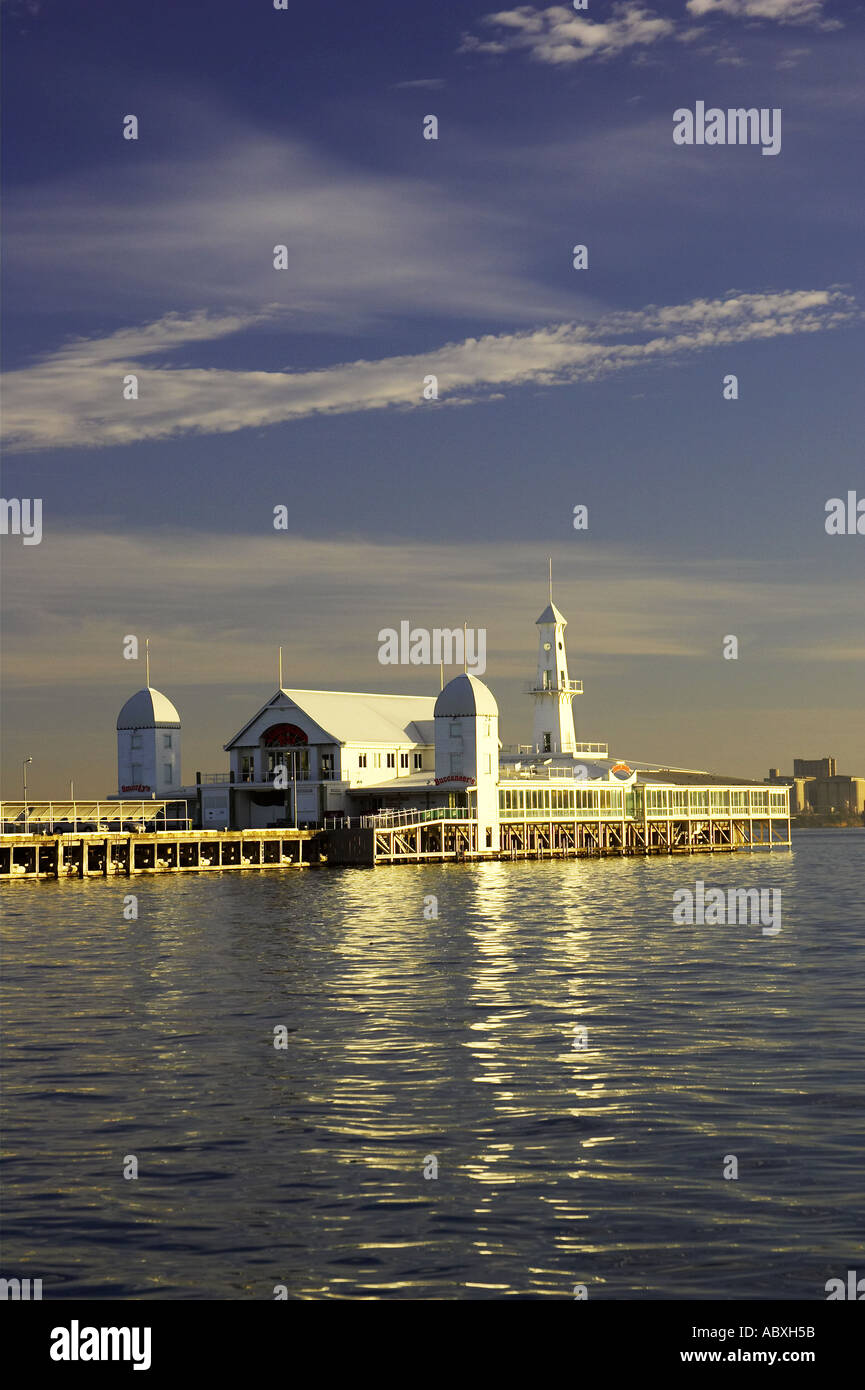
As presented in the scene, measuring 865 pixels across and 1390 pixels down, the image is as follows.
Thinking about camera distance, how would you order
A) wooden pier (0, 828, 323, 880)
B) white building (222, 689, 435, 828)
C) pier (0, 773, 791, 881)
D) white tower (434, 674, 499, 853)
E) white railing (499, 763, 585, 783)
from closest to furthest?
wooden pier (0, 828, 323, 880) → pier (0, 773, 791, 881) → white tower (434, 674, 499, 853) → white building (222, 689, 435, 828) → white railing (499, 763, 585, 783)

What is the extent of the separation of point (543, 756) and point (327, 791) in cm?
2568

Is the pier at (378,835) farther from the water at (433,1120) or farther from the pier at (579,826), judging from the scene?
the water at (433,1120)

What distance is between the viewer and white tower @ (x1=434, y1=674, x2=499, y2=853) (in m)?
109

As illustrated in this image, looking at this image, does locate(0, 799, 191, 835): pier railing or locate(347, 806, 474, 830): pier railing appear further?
locate(347, 806, 474, 830): pier railing

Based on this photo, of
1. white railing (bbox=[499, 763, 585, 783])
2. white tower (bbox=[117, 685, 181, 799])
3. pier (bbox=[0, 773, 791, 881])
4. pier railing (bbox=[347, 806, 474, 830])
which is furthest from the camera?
white tower (bbox=[117, 685, 181, 799])

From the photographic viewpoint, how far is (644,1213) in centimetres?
1772

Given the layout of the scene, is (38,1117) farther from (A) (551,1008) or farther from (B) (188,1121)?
(A) (551,1008)

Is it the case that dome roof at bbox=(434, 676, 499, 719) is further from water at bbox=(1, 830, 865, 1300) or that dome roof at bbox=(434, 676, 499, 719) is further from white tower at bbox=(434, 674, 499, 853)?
water at bbox=(1, 830, 865, 1300)

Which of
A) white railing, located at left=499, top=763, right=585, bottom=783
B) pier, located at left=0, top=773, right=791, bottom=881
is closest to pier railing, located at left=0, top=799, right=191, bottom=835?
pier, located at left=0, top=773, right=791, bottom=881

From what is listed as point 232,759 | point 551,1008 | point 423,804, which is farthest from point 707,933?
point 232,759

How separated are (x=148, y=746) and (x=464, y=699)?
97.7 ft

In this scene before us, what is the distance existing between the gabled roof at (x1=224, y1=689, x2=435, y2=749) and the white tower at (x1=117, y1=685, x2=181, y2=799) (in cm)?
784

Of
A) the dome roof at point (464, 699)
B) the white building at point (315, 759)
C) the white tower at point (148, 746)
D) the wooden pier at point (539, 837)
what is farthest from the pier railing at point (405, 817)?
the white tower at point (148, 746)

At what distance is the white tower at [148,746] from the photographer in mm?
123438
